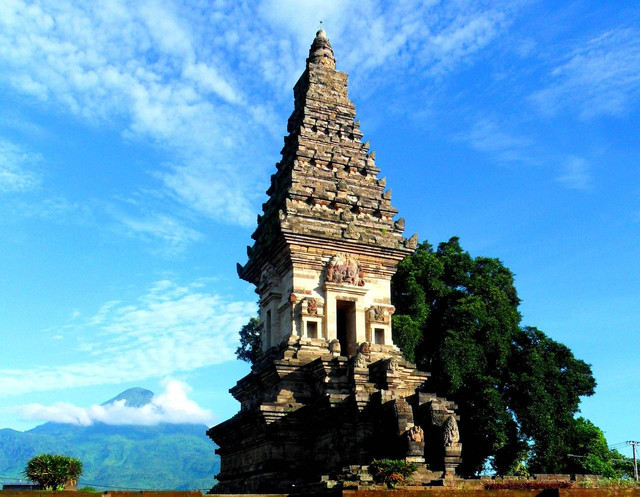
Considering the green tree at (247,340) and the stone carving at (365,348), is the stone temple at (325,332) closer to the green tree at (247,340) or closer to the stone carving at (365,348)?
the stone carving at (365,348)

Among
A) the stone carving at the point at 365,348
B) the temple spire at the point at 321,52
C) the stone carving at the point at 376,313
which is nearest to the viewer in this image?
the stone carving at the point at 365,348

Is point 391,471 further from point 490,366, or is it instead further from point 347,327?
point 490,366

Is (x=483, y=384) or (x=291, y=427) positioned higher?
(x=483, y=384)

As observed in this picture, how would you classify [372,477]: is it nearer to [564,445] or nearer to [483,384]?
[483,384]

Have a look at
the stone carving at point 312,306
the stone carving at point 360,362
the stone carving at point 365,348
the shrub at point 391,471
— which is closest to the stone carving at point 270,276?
the stone carving at point 312,306

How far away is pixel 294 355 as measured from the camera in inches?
908

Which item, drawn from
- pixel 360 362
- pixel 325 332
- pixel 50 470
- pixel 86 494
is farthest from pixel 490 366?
pixel 86 494

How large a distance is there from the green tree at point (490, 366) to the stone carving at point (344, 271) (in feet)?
27.7

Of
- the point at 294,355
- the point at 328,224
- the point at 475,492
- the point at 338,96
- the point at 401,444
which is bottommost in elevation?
the point at 475,492

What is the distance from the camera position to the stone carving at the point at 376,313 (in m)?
24.7

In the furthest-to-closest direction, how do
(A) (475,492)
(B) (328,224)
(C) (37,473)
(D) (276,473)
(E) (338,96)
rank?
(E) (338,96) < (B) (328,224) < (D) (276,473) < (C) (37,473) < (A) (475,492)

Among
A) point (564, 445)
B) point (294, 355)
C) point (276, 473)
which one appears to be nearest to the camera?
point (276, 473)

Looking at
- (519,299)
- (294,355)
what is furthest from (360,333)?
(519,299)

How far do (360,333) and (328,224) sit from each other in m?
4.41
